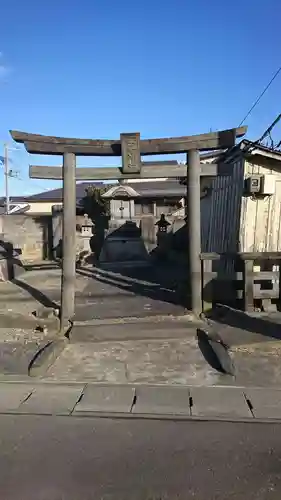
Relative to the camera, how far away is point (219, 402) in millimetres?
4863

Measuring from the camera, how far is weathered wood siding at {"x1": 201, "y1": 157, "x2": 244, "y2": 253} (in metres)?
10.2

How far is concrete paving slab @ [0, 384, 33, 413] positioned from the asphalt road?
0.26 m

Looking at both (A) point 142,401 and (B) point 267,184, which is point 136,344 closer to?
(A) point 142,401

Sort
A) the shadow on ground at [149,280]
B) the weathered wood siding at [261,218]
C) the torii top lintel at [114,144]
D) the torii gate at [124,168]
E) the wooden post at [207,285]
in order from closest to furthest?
the torii top lintel at [114,144] < the torii gate at [124,168] < the wooden post at [207,285] < the weathered wood siding at [261,218] < the shadow on ground at [149,280]

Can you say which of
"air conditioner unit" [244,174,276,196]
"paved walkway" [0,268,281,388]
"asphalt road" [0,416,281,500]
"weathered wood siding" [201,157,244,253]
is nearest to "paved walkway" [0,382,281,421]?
"asphalt road" [0,416,281,500]

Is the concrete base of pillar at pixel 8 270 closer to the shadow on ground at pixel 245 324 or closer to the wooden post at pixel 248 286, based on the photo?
the shadow on ground at pixel 245 324

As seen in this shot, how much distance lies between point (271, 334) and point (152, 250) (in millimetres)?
15549

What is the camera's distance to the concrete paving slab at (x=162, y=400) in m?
4.63

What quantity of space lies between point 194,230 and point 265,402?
4446mm

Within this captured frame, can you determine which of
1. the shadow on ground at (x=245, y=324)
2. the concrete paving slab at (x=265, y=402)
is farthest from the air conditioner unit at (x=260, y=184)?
the concrete paving slab at (x=265, y=402)

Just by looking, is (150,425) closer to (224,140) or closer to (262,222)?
(224,140)

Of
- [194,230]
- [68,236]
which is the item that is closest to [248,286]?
[194,230]

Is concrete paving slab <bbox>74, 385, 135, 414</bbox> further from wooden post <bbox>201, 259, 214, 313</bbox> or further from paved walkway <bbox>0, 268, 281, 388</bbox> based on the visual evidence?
wooden post <bbox>201, 259, 214, 313</bbox>

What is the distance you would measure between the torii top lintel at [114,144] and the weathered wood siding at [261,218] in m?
1.70
